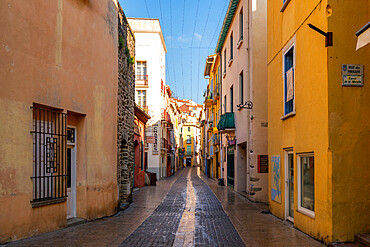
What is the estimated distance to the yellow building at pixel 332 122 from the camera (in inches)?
264

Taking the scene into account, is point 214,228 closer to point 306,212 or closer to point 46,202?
point 306,212

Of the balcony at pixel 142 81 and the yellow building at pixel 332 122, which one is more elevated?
the balcony at pixel 142 81

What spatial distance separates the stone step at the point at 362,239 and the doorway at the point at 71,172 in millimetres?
6695

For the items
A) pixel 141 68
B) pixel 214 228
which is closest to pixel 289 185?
pixel 214 228

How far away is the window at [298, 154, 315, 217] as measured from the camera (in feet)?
25.5

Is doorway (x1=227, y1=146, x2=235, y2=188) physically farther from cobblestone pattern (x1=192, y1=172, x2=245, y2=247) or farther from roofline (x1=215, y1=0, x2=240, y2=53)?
cobblestone pattern (x1=192, y1=172, x2=245, y2=247)

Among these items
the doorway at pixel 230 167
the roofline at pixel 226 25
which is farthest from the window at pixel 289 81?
the doorway at pixel 230 167

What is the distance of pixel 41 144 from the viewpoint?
7.90m

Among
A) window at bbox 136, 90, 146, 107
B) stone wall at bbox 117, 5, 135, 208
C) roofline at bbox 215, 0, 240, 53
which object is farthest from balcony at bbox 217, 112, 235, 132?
window at bbox 136, 90, 146, 107

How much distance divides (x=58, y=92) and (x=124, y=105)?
16.2ft

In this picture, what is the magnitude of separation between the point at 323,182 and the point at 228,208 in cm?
585

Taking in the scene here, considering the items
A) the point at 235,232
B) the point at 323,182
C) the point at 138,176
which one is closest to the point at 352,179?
the point at 323,182

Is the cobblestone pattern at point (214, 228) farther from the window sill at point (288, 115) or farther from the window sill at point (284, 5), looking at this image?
the window sill at point (284, 5)

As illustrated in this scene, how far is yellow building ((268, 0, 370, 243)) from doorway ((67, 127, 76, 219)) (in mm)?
5665
